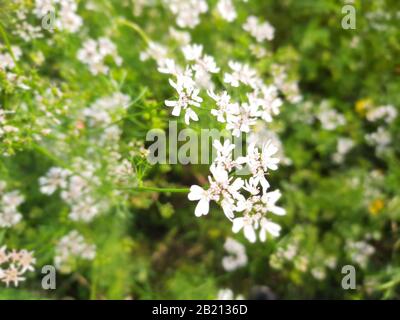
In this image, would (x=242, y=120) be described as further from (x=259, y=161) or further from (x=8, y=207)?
(x=8, y=207)

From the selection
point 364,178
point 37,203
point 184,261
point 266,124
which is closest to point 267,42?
point 266,124

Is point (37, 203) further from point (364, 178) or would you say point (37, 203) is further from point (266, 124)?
point (364, 178)

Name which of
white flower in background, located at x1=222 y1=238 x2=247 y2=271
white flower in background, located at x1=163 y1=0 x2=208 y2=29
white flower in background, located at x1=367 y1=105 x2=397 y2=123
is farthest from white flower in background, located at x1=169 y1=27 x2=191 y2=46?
white flower in background, located at x1=367 y1=105 x2=397 y2=123

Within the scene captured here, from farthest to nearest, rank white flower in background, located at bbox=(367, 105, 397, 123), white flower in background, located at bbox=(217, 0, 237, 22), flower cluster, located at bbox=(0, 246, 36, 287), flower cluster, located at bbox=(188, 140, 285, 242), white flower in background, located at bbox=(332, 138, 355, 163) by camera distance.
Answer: white flower in background, located at bbox=(332, 138, 355, 163) → white flower in background, located at bbox=(367, 105, 397, 123) → white flower in background, located at bbox=(217, 0, 237, 22) → flower cluster, located at bbox=(0, 246, 36, 287) → flower cluster, located at bbox=(188, 140, 285, 242)

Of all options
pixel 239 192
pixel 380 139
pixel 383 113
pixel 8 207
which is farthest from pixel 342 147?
pixel 8 207

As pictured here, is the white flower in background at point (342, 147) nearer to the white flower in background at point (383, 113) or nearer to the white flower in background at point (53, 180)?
the white flower in background at point (383, 113)

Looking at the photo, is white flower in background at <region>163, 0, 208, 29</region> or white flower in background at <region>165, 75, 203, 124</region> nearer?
white flower in background at <region>165, 75, 203, 124</region>

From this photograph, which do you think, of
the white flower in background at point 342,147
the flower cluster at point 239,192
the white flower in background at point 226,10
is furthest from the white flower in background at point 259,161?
the white flower in background at point 342,147

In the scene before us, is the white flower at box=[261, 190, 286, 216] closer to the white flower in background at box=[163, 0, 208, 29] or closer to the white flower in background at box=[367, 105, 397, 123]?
the white flower in background at box=[163, 0, 208, 29]
